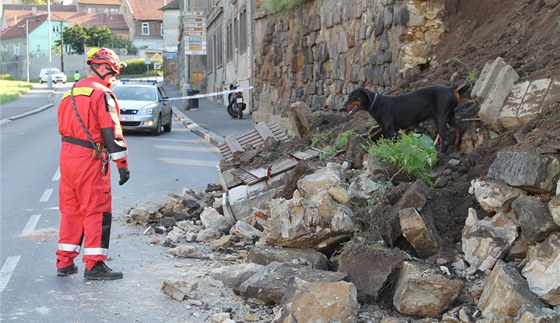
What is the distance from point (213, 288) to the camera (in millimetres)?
6375

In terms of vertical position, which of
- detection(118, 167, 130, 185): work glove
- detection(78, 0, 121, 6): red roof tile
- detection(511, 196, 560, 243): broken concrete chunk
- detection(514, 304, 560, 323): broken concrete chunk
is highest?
detection(78, 0, 121, 6): red roof tile

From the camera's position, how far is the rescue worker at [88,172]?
6789 mm

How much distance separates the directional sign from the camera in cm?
3872

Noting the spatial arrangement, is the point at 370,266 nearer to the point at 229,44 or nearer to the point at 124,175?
the point at 124,175

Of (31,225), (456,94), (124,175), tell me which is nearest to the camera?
(124,175)

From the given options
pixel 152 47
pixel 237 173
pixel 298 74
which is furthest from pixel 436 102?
pixel 152 47

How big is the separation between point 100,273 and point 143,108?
57.3 feet

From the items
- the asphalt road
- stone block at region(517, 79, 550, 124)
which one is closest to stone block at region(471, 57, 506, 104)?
stone block at region(517, 79, 550, 124)

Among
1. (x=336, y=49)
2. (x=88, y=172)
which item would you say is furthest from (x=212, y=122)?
(x=88, y=172)

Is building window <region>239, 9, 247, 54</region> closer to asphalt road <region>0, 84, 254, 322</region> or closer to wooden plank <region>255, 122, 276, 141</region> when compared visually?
asphalt road <region>0, 84, 254, 322</region>

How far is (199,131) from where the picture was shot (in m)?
25.5

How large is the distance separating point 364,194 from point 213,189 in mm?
4098

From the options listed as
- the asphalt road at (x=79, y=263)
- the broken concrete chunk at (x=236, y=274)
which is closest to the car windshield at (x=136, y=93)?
the asphalt road at (x=79, y=263)

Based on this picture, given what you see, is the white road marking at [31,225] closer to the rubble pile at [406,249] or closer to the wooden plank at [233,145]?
the rubble pile at [406,249]
